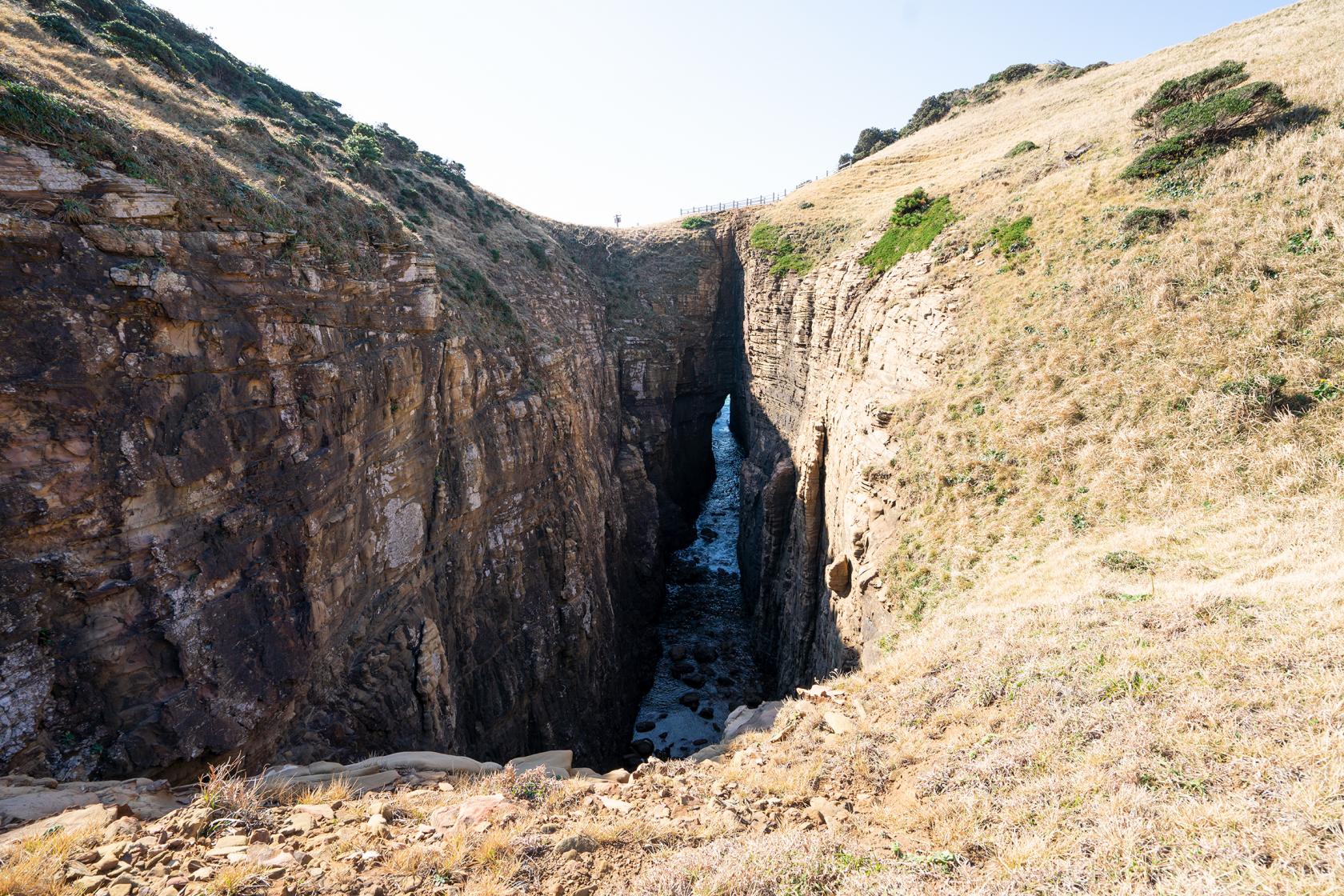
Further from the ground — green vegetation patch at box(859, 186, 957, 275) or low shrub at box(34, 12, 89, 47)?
low shrub at box(34, 12, 89, 47)

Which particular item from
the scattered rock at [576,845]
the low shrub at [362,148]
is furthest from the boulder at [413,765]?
the low shrub at [362,148]

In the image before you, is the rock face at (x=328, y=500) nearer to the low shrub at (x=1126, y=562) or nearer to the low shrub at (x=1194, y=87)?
the low shrub at (x=1126, y=562)

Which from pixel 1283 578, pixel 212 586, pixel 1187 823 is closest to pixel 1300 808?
pixel 1187 823

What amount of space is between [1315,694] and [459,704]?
2289cm

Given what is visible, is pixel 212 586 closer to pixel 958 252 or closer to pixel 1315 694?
pixel 1315 694

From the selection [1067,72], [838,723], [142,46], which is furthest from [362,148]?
[1067,72]

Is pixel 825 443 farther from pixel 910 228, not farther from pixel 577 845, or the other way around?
pixel 577 845

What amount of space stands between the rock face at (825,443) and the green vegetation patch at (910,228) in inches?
35.0

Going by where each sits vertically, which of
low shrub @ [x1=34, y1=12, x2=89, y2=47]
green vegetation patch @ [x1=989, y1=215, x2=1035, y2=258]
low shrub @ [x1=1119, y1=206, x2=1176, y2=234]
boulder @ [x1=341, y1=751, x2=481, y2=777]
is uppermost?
low shrub @ [x1=34, y1=12, x2=89, y2=47]

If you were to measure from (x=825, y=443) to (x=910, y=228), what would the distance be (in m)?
12.8

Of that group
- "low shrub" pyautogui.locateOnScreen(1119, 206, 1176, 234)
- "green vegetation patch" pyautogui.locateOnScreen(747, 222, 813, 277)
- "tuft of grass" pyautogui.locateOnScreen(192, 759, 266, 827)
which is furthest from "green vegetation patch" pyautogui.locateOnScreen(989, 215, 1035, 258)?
"tuft of grass" pyautogui.locateOnScreen(192, 759, 266, 827)

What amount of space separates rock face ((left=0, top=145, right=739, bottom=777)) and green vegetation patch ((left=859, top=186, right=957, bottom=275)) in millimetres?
19442

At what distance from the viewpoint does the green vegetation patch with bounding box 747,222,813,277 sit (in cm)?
4275

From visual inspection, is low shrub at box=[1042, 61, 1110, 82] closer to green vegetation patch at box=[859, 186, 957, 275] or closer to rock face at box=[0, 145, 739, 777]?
green vegetation patch at box=[859, 186, 957, 275]
